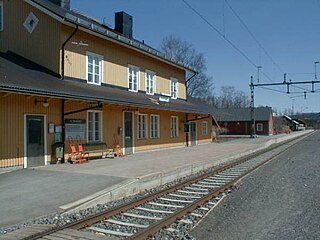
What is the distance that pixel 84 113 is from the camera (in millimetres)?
17406

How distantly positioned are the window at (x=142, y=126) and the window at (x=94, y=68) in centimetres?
394

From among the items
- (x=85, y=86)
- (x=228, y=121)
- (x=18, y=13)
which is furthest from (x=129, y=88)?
(x=228, y=121)

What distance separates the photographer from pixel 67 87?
603 inches

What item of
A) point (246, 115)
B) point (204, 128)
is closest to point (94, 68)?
point (204, 128)

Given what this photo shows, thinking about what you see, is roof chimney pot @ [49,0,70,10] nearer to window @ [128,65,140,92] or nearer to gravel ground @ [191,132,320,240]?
window @ [128,65,140,92]

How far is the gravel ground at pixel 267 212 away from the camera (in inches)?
265

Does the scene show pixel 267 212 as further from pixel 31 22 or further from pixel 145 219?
pixel 31 22

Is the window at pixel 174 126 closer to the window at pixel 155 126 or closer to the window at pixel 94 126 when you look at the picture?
the window at pixel 155 126

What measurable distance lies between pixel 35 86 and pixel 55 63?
3.99m

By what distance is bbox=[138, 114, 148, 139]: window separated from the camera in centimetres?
2238

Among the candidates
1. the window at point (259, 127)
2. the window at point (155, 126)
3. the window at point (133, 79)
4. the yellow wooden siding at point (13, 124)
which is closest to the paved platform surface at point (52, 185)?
the yellow wooden siding at point (13, 124)

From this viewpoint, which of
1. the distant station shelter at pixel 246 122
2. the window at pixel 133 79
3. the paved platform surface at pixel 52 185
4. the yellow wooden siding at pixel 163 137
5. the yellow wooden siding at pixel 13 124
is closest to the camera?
the paved platform surface at pixel 52 185

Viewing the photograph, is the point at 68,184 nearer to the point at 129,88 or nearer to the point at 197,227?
the point at 197,227

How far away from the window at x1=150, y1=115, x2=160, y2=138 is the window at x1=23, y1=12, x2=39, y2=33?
8.93m
